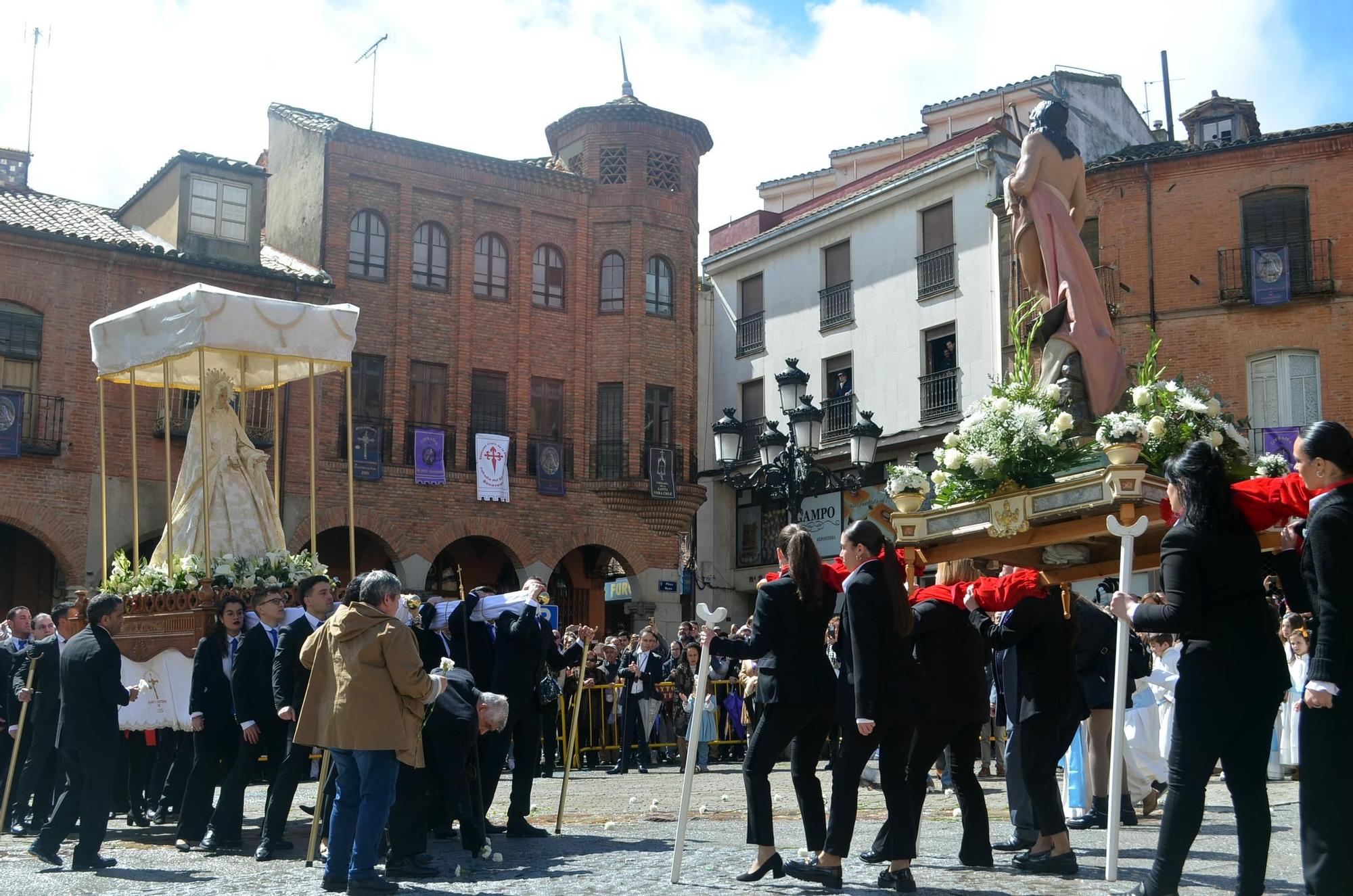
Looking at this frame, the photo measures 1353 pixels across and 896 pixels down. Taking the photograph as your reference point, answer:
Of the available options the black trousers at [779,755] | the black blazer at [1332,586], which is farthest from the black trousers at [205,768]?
the black blazer at [1332,586]

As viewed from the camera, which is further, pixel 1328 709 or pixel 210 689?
pixel 210 689

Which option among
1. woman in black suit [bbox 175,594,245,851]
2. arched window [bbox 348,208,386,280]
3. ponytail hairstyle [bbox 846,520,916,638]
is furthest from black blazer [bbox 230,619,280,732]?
arched window [bbox 348,208,386,280]

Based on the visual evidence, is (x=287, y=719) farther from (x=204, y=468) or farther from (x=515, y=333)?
(x=515, y=333)

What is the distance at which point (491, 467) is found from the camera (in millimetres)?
30703

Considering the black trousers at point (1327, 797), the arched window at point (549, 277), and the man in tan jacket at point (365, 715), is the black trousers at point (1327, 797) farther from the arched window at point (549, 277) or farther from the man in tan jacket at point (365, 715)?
the arched window at point (549, 277)

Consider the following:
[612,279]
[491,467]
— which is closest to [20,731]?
[491,467]

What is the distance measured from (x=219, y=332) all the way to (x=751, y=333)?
24.3 meters

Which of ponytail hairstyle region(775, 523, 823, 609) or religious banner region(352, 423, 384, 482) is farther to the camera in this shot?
religious banner region(352, 423, 384, 482)

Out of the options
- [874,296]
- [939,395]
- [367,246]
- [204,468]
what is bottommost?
[204,468]

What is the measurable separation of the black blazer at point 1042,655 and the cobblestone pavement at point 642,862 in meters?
0.91

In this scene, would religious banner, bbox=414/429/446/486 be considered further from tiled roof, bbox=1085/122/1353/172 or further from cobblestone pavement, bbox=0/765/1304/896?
cobblestone pavement, bbox=0/765/1304/896

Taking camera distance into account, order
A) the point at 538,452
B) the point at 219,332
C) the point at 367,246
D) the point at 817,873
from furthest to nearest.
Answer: the point at 538,452, the point at 367,246, the point at 219,332, the point at 817,873

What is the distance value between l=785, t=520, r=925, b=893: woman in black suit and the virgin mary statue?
329 inches

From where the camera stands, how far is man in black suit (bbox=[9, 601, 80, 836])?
A: 1067 cm
